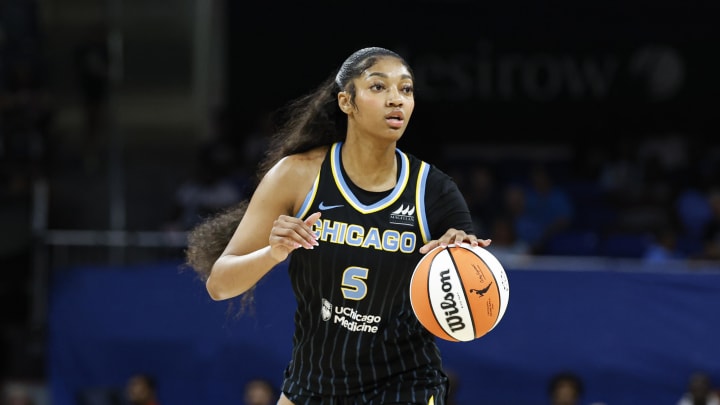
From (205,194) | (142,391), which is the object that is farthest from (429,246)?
(205,194)

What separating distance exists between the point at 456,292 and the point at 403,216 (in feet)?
1.40

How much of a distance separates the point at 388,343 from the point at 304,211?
688 millimetres

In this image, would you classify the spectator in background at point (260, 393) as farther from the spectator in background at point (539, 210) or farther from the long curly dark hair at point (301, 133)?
the long curly dark hair at point (301, 133)

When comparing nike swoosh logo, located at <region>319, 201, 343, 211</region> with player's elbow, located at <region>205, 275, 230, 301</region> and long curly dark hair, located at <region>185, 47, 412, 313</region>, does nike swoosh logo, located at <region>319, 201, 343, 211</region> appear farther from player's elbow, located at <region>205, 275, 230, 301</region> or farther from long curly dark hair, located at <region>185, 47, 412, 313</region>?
player's elbow, located at <region>205, 275, 230, 301</region>

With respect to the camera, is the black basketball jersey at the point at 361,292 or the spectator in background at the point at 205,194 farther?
the spectator in background at the point at 205,194

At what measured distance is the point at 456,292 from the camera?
5078mm

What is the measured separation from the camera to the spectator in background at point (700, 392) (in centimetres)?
1002

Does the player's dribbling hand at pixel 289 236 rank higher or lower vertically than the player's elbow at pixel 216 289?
higher

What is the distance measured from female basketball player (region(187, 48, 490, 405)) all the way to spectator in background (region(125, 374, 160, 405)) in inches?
232

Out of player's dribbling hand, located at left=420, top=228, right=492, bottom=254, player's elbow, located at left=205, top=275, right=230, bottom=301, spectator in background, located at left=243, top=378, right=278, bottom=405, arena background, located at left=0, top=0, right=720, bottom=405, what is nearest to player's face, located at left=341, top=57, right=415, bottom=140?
player's dribbling hand, located at left=420, top=228, right=492, bottom=254

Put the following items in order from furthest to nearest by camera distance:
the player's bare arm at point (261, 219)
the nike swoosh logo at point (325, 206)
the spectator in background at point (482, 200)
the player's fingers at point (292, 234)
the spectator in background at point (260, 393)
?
the spectator in background at point (482, 200) < the spectator in background at point (260, 393) < the nike swoosh logo at point (325, 206) < the player's bare arm at point (261, 219) < the player's fingers at point (292, 234)

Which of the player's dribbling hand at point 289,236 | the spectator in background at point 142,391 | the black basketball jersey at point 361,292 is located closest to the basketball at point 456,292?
the black basketball jersey at point 361,292

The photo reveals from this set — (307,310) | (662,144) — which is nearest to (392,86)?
(307,310)

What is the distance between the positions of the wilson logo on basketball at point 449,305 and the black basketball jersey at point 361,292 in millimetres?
258
